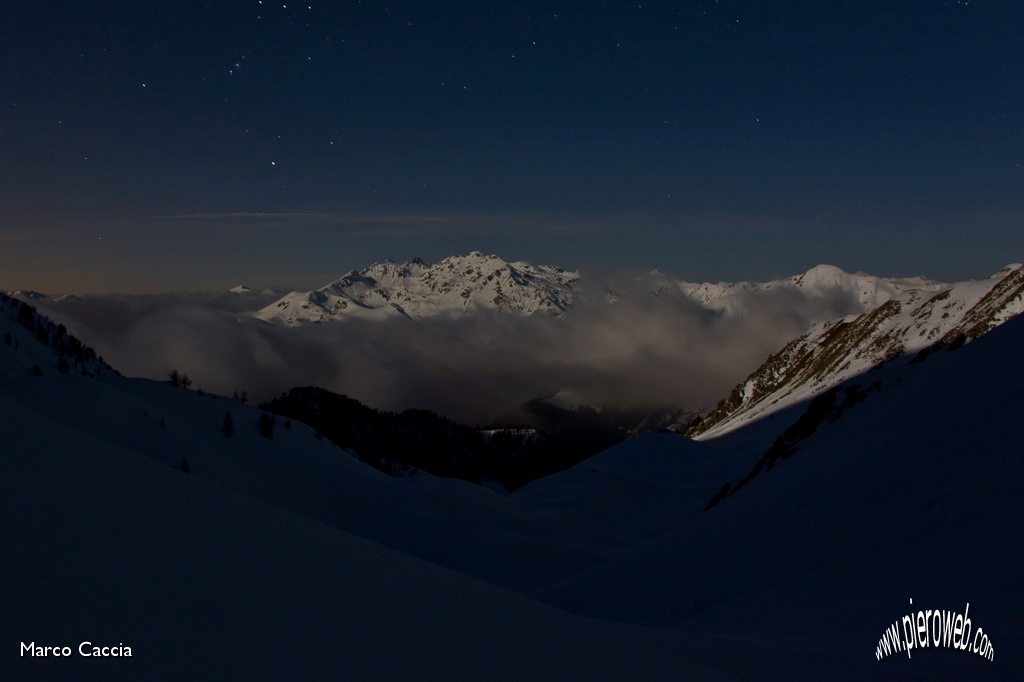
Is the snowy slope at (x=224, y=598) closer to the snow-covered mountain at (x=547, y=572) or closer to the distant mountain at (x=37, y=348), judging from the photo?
the snow-covered mountain at (x=547, y=572)

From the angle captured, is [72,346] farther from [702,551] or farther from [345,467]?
[702,551]

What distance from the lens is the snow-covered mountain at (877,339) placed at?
6944 centimetres

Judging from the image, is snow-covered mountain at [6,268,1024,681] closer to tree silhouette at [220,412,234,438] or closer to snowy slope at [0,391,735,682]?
snowy slope at [0,391,735,682]

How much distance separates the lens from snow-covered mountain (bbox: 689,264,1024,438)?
228 feet

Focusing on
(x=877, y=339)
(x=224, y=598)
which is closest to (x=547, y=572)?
(x=224, y=598)

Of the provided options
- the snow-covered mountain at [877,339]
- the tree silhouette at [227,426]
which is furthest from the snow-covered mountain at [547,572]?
the snow-covered mountain at [877,339]

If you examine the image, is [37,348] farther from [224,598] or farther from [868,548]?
[868,548]
